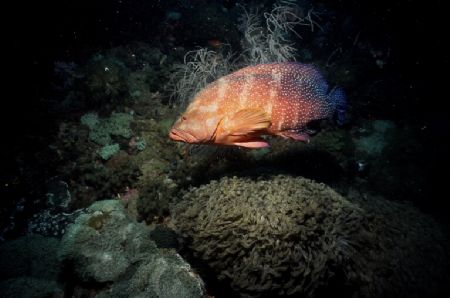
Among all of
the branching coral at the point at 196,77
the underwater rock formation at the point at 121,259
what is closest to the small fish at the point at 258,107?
the underwater rock formation at the point at 121,259

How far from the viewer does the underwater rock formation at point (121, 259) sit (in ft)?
12.9

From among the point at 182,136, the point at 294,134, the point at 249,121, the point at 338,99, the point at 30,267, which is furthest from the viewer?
the point at 30,267

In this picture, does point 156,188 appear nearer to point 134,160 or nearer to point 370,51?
point 134,160

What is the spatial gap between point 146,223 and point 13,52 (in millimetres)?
7081

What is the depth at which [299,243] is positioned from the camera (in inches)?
136

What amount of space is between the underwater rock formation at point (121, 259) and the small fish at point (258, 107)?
2.00 m

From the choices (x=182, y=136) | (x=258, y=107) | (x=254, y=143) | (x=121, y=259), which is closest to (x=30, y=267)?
(x=121, y=259)

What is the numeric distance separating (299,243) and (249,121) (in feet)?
5.45

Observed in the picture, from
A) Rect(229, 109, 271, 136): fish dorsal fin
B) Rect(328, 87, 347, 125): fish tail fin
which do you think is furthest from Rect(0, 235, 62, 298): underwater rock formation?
Rect(328, 87, 347, 125): fish tail fin

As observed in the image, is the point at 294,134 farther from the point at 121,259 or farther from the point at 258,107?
the point at 121,259

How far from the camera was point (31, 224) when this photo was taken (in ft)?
17.5

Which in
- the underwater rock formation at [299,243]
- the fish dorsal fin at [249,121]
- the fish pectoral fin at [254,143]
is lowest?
the underwater rock formation at [299,243]

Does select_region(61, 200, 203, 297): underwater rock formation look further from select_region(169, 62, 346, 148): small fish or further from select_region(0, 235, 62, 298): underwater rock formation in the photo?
select_region(169, 62, 346, 148): small fish

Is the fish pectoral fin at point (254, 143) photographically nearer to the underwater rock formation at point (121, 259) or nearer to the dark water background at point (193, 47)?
the underwater rock formation at point (121, 259)
